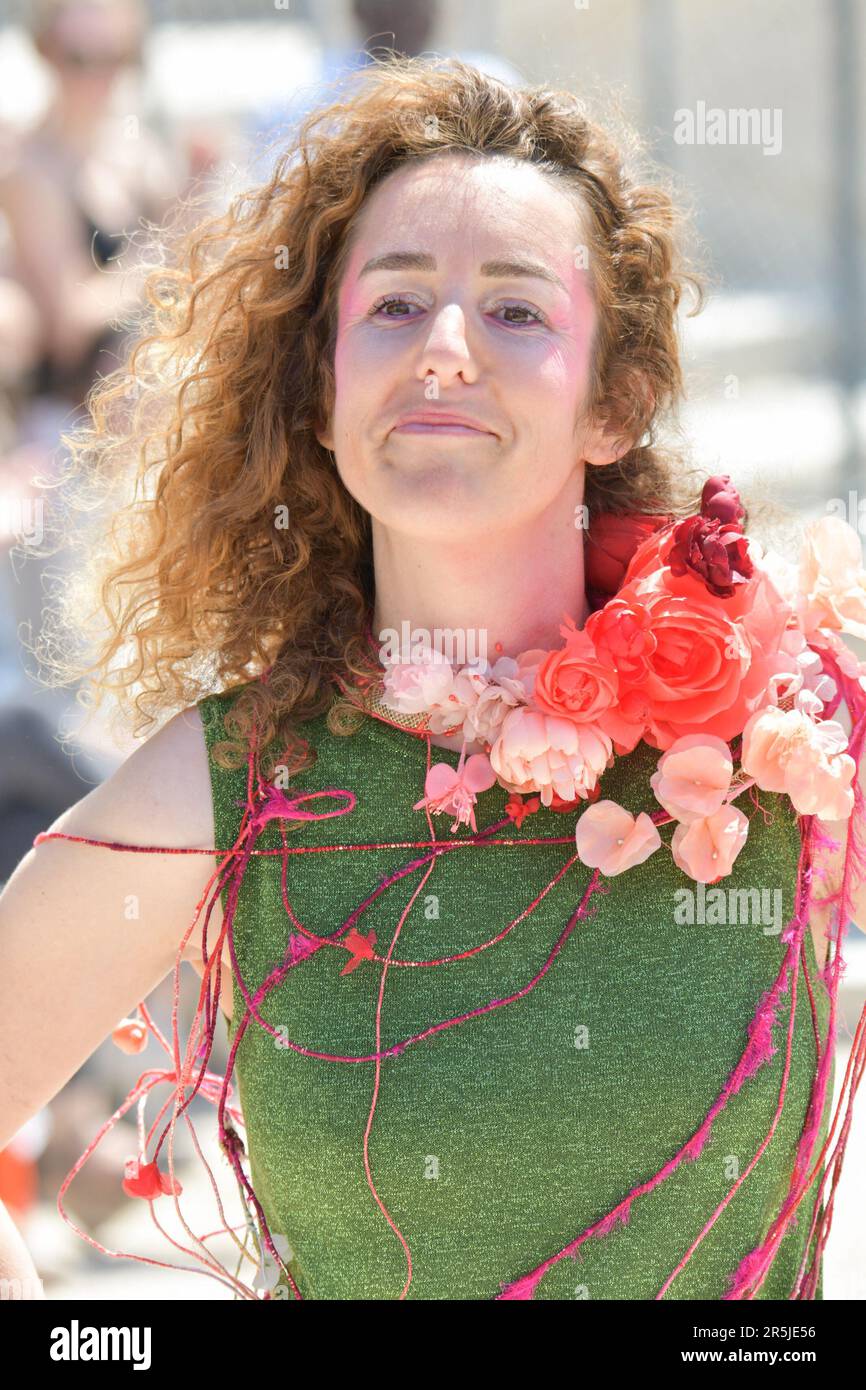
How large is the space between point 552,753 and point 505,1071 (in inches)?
13.2

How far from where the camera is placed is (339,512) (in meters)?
2.06

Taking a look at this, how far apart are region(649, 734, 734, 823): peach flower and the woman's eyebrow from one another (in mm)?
540

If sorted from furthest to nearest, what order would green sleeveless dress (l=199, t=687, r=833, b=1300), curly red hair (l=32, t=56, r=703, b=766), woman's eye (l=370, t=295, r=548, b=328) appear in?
curly red hair (l=32, t=56, r=703, b=766) < woman's eye (l=370, t=295, r=548, b=328) < green sleeveless dress (l=199, t=687, r=833, b=1300)

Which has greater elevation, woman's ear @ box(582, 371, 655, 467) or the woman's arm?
woman's ear @ box(582, 371, 655, 467)

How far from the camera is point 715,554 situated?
5.76 ft

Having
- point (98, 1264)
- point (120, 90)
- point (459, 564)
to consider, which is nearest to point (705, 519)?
point (459, 564)

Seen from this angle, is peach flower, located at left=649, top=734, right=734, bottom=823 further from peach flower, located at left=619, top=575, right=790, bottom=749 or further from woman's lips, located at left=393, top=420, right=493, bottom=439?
woman's lips, located at left=393, top=420, right=493, bottom=439

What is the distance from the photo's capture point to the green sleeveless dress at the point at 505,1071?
172 centimetres

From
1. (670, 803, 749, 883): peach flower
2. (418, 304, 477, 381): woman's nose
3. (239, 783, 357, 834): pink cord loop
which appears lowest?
(670, 803, 749, 883): peach flower

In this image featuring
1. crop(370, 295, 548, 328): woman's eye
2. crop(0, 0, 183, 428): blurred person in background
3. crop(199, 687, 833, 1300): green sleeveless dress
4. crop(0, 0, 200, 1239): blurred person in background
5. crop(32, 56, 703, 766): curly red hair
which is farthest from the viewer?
crop(0, 0, 183, 428): blurred person in background

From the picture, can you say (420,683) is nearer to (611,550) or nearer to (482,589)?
(482,589)

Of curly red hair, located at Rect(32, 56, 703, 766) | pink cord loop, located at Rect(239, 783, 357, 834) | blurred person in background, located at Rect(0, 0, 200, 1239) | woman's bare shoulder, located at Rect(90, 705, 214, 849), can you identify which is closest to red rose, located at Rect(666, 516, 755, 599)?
curly red hair, located at Rect(32, 56, 703, 766)

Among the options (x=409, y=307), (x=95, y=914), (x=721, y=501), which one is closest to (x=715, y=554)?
(x=721, y=501)

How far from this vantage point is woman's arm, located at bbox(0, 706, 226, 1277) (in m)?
1.81
